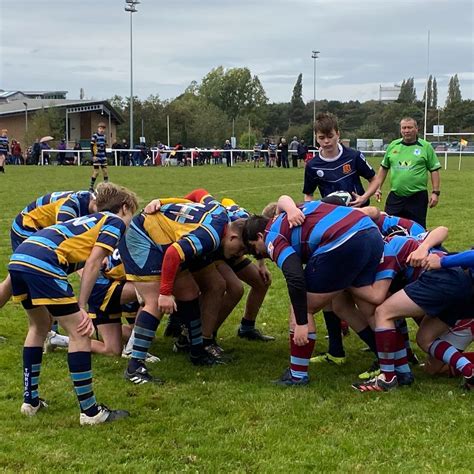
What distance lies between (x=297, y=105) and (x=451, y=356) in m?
105

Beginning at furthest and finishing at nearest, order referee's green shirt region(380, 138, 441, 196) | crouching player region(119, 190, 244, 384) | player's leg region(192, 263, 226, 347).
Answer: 1. referee's green shirt region(380, 138, 441, 196)
2. player's leg region(192, 263, 226, 347)
3. crouching player region(119, 190, 244, 384)

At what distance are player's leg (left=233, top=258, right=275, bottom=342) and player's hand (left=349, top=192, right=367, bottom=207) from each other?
1101mm

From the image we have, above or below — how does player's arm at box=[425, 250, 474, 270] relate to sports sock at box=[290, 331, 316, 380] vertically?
above

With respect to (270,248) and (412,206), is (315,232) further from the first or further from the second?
(412,206)

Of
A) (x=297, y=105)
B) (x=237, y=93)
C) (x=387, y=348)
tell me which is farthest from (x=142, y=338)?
(x=297, y=105)

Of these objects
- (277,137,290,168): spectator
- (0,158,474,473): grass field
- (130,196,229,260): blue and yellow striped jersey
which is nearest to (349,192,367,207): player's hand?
(0,158,474,473): grass field

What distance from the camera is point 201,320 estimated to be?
20.2 ft

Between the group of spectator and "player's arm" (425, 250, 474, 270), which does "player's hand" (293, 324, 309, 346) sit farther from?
the group of spectator

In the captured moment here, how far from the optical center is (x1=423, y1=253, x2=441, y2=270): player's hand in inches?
191

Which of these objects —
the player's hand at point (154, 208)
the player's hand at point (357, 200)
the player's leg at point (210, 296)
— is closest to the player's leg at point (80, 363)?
the player's hand at point (154, 208)

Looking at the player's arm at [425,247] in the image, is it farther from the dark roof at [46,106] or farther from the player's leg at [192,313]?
the dark roof at [46,106]

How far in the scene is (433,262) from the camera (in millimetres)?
4875

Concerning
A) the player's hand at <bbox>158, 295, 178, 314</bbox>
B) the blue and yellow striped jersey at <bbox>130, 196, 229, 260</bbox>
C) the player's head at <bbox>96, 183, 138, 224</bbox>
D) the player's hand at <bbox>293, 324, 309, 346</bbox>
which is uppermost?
the player's head at <bbox>96, 183, 138, 224</bbox>

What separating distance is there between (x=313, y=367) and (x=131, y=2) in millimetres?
54879
